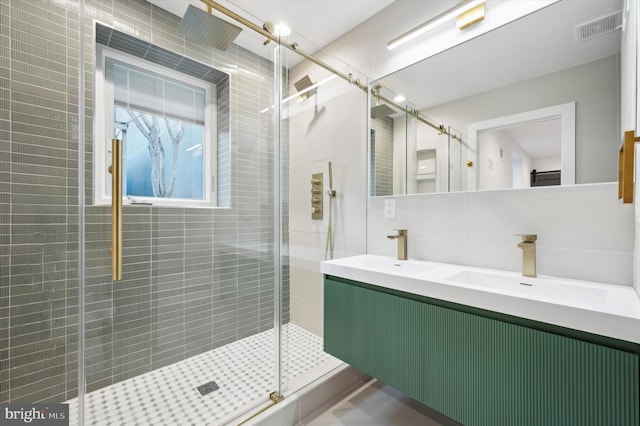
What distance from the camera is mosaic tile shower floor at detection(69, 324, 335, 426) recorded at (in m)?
1.34

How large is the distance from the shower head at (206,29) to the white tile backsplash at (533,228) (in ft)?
4.76

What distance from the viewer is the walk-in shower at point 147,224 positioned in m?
1.18

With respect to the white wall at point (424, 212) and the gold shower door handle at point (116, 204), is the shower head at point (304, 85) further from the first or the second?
the gold shower door handle at point (116, 204)

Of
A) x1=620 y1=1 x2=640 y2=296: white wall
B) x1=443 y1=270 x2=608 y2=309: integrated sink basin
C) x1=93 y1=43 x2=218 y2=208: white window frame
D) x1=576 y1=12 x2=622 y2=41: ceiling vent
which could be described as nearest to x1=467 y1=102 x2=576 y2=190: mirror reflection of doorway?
x1=620 y1=1 x2=640 y2=296: white wall

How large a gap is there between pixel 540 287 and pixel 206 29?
2.17m

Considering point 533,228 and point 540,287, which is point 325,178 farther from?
point 540,287

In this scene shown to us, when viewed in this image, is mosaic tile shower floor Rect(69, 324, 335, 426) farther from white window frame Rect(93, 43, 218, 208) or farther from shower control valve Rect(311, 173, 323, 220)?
white window frame Rect(93, 43, 218, 208)

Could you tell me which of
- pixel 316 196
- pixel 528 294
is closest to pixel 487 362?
pixel 528 294

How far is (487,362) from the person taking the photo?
0.93m

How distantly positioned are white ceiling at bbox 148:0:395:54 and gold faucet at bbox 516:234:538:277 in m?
1.68

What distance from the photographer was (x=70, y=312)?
46.9 inches

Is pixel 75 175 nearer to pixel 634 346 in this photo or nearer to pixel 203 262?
pixel 203 262

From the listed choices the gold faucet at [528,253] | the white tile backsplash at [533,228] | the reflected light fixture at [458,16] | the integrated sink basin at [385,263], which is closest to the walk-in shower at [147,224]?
the integrated sink basin at [385,263]

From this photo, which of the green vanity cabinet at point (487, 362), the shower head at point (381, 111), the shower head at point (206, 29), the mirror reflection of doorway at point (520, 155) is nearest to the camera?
the green vanity cabinet at point (487, 362)
